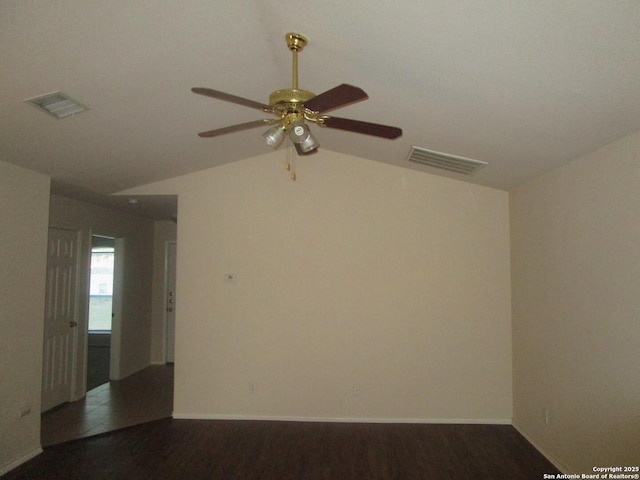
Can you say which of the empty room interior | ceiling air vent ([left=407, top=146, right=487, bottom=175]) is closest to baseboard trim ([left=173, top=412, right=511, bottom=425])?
the empty room interior

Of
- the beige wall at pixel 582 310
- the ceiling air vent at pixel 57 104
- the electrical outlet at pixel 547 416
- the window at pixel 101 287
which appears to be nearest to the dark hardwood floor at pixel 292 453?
the electrical outlet at pixel 547 416

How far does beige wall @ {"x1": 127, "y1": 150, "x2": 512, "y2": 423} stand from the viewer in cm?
401

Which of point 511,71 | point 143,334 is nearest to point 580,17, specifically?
point 511,71

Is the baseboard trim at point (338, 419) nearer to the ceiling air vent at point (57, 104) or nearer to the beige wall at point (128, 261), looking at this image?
the beige wall at point (128, 261)

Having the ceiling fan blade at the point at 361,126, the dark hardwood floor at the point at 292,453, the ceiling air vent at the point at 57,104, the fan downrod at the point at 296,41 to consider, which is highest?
the fan downrod at the point at 296,41

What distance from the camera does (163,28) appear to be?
1873mm

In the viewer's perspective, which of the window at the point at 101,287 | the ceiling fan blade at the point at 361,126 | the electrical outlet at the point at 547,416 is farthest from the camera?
the window at the point at 101,287

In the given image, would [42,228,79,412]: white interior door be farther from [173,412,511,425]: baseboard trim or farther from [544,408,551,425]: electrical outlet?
[544,408,551,425]: electrical outlet

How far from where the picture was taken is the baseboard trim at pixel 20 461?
3006 mm

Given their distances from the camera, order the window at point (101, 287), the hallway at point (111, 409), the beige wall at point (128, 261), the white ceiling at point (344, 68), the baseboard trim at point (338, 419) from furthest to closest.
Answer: the window at point (101, 287) → the beige wall at point (128, 261) → the baseboard trim at point (338, 419) → the hallway at point (111, 409) → the white ceiling at point (344, 68)

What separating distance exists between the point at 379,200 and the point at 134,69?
277 cm

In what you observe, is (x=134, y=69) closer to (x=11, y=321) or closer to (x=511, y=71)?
(x=511, y=71)

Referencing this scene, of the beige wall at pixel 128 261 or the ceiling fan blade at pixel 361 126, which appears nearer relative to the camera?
the ceiling fan blade at pixel 361 126

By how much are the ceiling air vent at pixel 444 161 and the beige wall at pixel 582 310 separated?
2.00ft
